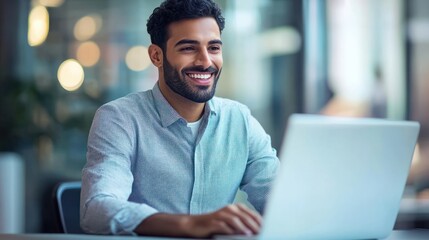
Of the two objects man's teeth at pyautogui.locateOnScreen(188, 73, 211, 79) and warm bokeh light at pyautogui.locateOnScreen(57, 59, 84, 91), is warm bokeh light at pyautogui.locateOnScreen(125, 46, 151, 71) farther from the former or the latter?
man's teeth at pyautogui.locateOnScreen(188, 73, 211, 79)

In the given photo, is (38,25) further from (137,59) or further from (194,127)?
(194,127)

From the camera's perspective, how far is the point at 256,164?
202cm

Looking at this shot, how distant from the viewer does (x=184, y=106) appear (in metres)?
1.98

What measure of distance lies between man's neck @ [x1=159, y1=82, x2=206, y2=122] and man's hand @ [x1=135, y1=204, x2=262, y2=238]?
456 mm

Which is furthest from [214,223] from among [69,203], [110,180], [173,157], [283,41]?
[283,41]

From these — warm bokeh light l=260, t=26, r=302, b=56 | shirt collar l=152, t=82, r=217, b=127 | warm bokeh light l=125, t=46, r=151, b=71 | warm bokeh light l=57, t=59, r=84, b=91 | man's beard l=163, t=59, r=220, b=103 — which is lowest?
warm bokeh light l=57, t=59, r=84, b=91

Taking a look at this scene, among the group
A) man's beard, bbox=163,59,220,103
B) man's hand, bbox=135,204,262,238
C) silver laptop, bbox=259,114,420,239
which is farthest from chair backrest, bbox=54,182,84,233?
silver laptop, bbox=259,114,420,239

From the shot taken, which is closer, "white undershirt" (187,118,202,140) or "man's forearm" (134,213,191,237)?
"man's forearm" (134,213,191,237)

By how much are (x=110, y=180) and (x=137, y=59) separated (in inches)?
163

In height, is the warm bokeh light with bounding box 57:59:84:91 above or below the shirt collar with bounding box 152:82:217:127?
below

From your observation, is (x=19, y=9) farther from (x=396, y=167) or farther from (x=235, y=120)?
(x=396, y=167)

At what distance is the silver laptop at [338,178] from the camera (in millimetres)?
1396

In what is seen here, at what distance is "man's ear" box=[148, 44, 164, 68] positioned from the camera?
1981 millimetres

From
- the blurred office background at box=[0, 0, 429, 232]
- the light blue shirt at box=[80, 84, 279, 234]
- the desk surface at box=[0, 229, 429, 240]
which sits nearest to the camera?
the desk surface at box=[0, 229, 429, 240]
